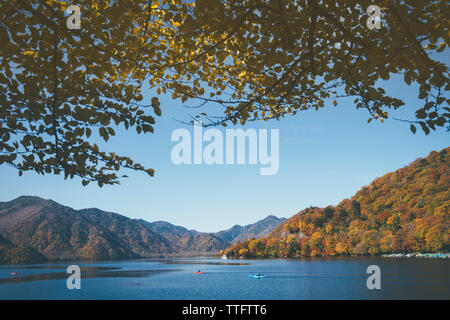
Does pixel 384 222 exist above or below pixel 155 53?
below

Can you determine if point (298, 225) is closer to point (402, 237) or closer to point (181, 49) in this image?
point (402, 237)

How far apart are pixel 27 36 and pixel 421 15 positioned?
18.4ft

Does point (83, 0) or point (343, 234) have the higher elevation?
point (83, 0)

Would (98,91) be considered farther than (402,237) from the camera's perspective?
No

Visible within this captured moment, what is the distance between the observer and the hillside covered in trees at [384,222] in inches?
5118

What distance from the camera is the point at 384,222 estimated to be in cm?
15262

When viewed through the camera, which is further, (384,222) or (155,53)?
(384,222)

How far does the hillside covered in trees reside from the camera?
130m

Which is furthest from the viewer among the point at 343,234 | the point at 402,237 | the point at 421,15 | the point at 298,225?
the point at 298,225

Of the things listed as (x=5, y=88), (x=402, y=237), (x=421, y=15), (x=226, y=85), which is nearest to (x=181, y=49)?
(x=226, y=85)

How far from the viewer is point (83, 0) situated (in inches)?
207

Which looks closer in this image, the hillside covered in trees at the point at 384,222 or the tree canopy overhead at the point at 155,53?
the tree canopy overhead at the point at 155,53

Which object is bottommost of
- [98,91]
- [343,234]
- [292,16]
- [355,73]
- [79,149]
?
[343,234]

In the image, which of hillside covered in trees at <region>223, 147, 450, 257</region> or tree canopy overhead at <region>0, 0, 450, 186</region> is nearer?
tree canopy overhead at <region>0, 0, 450, 186</region>
